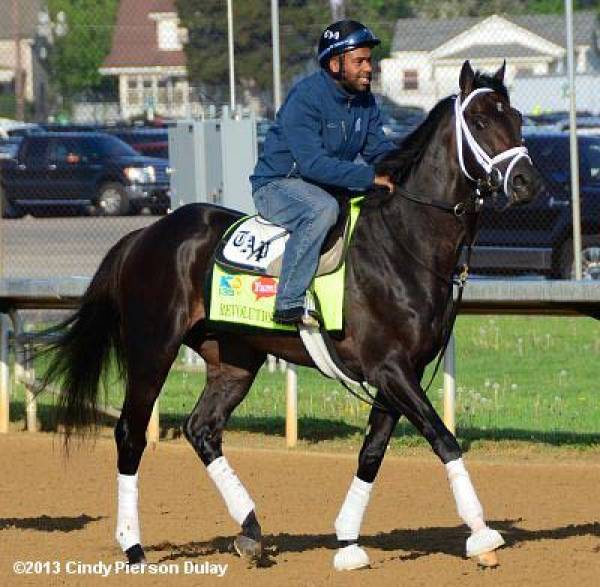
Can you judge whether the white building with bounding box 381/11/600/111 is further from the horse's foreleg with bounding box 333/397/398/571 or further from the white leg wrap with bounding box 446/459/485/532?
the white leg wrap with bounding box 446/459/485/532

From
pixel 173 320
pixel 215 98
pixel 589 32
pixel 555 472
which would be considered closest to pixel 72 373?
pixel 173 320

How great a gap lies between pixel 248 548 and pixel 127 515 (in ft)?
2.00

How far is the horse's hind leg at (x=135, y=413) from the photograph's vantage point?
8570mm

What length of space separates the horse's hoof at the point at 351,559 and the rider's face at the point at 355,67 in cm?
218

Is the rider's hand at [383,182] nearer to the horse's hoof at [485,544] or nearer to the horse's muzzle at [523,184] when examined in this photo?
the horse's muzzle at [523,184]

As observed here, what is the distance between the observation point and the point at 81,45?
17281mm

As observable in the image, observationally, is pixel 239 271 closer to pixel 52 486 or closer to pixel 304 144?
pixel 304 144

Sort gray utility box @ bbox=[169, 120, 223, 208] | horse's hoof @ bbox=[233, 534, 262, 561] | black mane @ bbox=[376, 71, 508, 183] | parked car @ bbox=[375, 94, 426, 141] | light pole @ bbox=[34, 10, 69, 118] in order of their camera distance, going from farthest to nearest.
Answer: parked car @ bbox=[375, 94, 426, 141], light pole @ bbox=[34, 10, 69, 118], gray utility box @ bbox=[169, 120, 223, 208], horse's hoof @ bbox=[233, 534, 262, 561], black mane @ bbox=[376, 71, 508, 183]

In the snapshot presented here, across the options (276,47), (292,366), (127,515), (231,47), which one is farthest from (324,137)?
(231,47)

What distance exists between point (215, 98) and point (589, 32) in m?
5.37

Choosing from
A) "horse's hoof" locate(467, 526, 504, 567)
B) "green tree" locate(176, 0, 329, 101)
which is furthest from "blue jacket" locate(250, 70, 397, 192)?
"green tree" locate(176, 0, 329, 101)

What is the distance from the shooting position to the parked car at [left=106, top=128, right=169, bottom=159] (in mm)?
28781

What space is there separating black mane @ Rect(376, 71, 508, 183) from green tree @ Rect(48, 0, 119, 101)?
8452 mm

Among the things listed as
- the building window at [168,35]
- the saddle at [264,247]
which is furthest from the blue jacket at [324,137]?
the building window at [168,35]
